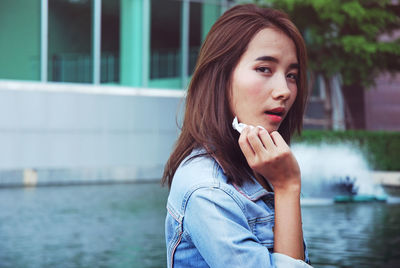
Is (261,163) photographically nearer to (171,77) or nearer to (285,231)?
(285,231)

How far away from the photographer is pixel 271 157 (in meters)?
1.65

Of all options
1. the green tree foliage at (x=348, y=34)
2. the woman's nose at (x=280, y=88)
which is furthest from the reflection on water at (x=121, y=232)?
the green tree foliage at (x=348, y=34)

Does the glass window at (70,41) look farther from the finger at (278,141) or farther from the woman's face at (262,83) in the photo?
the finger at (278,141)

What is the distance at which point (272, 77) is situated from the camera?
1.79 metres

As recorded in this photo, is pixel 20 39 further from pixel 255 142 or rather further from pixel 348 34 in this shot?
pixel 255 142

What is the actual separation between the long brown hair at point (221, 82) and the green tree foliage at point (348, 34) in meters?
17.7

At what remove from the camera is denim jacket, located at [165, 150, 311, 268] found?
60.9 inches

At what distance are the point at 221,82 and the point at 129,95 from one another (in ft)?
64.6

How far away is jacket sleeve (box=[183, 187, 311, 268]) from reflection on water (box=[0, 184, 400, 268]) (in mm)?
5255

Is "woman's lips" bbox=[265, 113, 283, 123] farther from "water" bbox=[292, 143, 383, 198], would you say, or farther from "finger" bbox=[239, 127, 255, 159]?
"water" bbox=[292, 143, 383, 198]

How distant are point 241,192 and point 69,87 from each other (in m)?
19.1

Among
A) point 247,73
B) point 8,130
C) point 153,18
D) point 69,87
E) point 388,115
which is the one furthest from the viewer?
point 388,115

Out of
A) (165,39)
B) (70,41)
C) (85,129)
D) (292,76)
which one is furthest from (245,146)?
(165,39)

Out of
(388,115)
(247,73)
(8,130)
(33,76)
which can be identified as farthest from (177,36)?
(247,73)
